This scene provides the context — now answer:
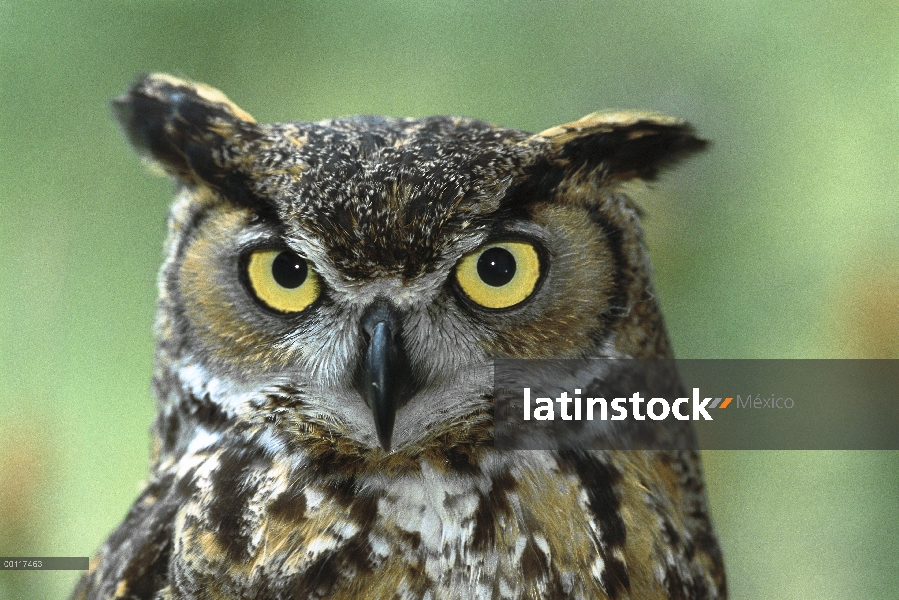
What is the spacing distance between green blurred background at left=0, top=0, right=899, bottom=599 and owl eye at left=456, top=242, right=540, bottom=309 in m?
0.60

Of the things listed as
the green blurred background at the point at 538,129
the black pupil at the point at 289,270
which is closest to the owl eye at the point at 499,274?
the black pupil at the point at 289,270

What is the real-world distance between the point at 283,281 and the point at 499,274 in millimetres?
305

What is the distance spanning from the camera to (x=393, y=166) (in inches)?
41.3

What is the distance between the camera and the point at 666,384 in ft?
4.30

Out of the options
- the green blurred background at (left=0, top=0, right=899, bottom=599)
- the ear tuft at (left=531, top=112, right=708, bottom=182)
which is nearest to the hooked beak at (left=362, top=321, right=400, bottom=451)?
the ear tuft at (left=531, top=112, right=708, bottom=182)

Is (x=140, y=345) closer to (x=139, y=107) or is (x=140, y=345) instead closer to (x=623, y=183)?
(x=139, y=107)

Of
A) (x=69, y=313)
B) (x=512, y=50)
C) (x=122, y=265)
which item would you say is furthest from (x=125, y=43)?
(x=512, y=50)

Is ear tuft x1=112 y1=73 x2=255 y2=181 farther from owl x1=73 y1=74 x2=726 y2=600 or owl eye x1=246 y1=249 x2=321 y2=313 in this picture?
owl eye x1=246 y1=249 x2=321 y2=313

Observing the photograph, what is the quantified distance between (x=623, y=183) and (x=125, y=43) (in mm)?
1755

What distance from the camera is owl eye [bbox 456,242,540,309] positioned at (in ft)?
3.57

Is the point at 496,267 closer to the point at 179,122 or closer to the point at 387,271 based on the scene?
the point at 387,271

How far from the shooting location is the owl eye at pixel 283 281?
1103 mm

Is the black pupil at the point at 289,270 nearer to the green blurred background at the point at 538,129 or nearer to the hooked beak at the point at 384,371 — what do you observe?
the hooked beak at the point at 384,371

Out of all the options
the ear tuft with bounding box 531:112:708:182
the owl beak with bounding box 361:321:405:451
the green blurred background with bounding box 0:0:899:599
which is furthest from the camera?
the green blurred background with bounding box 0:0:899:599
